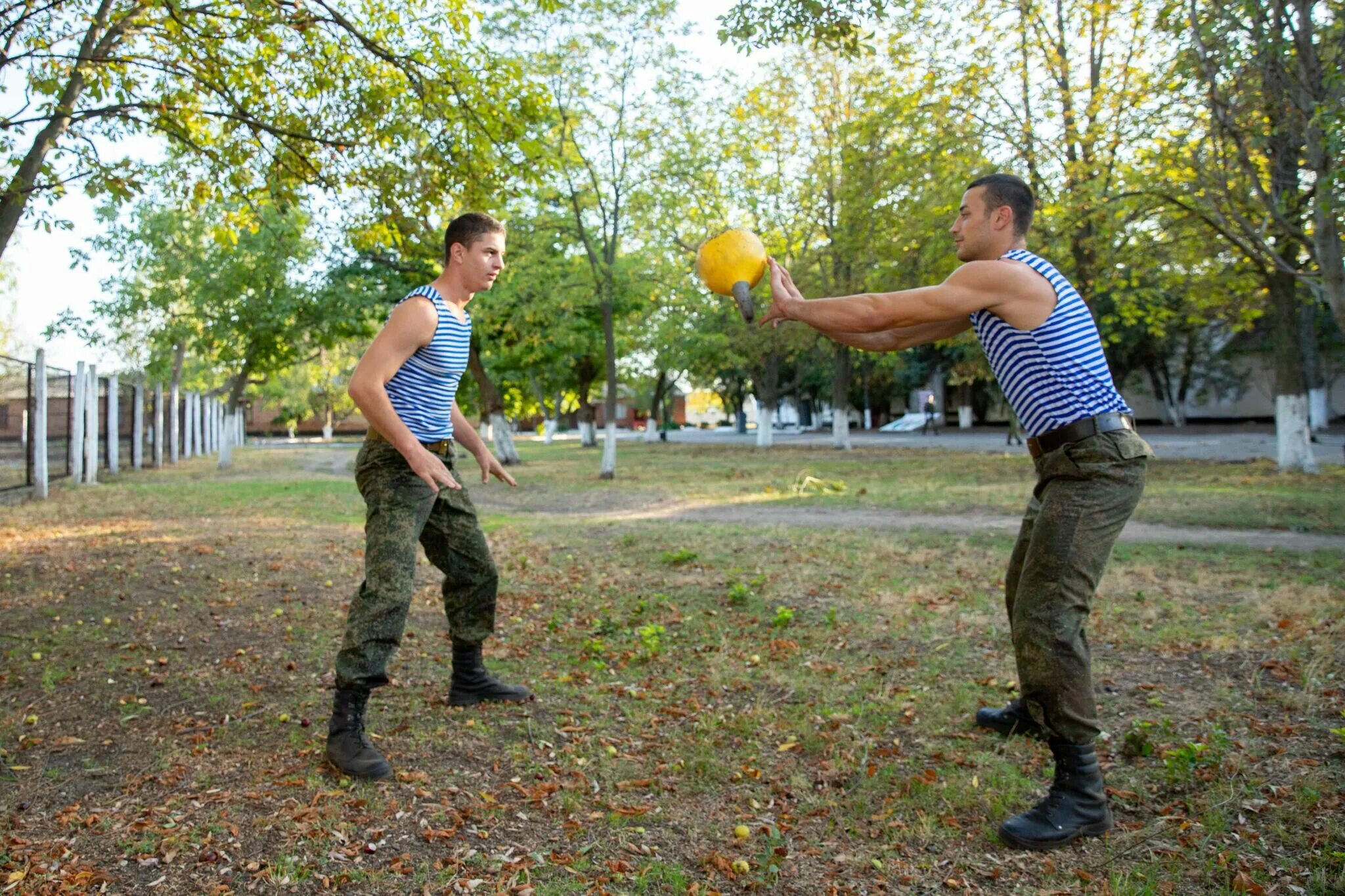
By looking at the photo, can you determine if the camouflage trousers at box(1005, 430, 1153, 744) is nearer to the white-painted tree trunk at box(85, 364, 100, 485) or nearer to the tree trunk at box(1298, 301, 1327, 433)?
the white-painted tree trunk at box(85, 364, 100, 485)

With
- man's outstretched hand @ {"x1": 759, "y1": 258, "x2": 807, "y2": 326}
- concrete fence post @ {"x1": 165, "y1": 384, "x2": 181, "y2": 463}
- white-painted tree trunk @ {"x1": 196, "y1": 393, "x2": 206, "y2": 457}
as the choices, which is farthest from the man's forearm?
white-painted tree trunk @ {"x1": 196, "y1": 393, "x2": 206, "y2": 457}

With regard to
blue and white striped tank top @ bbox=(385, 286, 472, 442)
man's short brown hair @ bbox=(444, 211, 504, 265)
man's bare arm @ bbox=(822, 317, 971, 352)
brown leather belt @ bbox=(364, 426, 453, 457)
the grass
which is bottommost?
the grass

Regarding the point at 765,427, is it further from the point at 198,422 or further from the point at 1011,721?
the point at 1011,721

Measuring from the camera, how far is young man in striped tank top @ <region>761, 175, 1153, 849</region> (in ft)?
10.3

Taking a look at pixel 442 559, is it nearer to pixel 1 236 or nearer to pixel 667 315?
pixel 1 236

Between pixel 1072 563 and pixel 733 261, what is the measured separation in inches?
64.4

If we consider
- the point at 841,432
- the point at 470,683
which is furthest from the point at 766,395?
the point at 470,683

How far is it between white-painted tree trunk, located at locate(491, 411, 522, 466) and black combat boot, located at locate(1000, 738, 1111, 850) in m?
22.2

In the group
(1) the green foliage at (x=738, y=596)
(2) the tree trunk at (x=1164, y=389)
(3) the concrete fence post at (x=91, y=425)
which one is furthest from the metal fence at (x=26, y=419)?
(2) the tree trunk at (x=1164, y=389)

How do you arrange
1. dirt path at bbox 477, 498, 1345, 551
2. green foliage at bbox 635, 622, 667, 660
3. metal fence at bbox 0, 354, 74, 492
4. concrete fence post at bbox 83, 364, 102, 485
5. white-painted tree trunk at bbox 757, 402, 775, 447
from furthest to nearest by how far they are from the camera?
white-painted tree trunk at bbox 757, 402, 775, 447 → concrete fence post at bbox 83, 364, 102, 485 → metal fence at bbox 0, 354, 74, 492 → dirt path at bbox 477, 498, 1345, 551 → green foliage at bbox 635, 622, 667, 660

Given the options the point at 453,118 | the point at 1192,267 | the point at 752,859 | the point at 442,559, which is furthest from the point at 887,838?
the point at 1192,267

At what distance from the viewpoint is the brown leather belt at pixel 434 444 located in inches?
149

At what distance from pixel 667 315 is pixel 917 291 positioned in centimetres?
2664

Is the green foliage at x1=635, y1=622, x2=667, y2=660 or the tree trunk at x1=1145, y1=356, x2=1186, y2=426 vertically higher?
the tree trunk at x1=1145, y1=356, x2=1186, y2=426
